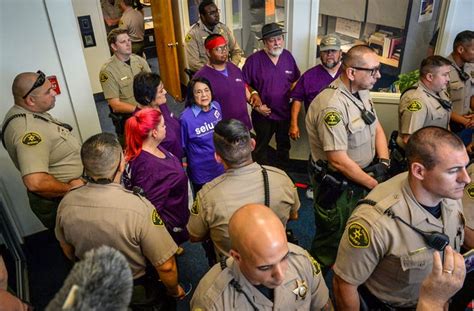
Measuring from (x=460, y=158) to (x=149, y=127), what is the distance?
1.56 m

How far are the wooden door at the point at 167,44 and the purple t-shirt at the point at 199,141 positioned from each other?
2.56m

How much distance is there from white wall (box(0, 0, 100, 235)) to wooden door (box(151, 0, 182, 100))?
2.31 m

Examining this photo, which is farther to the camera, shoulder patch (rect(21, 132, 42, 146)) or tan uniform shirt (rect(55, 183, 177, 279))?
shoulder patch (rect(21, 132, 42, 146))

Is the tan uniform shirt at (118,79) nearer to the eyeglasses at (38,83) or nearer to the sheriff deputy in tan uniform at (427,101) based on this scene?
the eyeglasses at (38,83)

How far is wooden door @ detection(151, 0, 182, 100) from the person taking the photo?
16.2 ft

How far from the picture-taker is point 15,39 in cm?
266

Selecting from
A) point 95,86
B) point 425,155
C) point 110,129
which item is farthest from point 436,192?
point 95,86

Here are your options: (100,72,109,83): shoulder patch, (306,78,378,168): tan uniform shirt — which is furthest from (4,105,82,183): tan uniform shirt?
(306,78,378,168): tan uniform shirt

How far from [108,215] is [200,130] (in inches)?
46.6

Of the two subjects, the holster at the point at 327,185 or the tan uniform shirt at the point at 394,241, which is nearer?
the tan uniform shirt at the point at 394,241

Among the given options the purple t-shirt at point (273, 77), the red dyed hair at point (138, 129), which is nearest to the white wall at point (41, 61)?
the red dyed hair at point (138, 129)

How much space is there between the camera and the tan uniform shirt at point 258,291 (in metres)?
1.33

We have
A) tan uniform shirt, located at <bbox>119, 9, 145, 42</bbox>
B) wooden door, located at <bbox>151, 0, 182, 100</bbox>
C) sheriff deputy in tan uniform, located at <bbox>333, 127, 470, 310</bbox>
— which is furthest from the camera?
tan uniform shirt, located at <bbox>119, 9, 145, 42</bbox>

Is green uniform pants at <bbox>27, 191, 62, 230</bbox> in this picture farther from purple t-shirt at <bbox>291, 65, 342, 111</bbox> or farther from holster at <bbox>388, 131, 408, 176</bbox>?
holster at <bbox>388, 131, 408, 176</bbox>
